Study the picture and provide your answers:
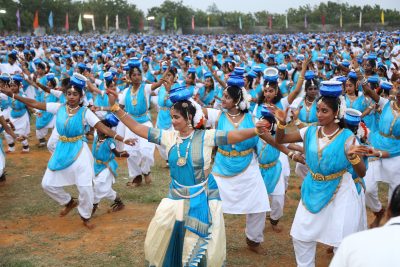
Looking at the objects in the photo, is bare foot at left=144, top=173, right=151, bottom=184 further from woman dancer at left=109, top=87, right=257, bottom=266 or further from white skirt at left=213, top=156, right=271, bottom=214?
woman dancer at left=109, top=87, right=257, bottom=266

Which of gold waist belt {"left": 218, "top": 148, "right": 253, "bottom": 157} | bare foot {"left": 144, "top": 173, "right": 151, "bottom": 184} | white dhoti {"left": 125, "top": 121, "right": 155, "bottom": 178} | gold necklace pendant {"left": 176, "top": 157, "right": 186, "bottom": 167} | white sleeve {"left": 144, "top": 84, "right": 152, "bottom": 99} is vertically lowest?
bare foot {"left": 144, "top": 173, "right": 151, "bottom": 184}

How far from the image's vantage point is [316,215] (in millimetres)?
4637

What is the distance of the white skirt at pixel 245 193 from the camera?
5.93 meters

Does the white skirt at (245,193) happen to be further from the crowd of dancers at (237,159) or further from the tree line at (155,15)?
the tree line at (155,15)

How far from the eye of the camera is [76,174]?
6.96 meters

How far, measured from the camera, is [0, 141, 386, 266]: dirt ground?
6.10 meters

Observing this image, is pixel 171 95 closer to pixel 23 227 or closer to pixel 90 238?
pixel 90 238

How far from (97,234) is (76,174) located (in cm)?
88

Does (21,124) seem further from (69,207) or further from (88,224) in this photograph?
(88,224)

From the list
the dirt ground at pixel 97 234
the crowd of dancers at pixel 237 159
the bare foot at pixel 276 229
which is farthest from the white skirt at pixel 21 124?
the bare foot at pixel 276 229

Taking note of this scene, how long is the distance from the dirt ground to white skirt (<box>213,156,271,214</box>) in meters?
0.66

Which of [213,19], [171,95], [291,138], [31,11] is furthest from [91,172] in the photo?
[213,19]

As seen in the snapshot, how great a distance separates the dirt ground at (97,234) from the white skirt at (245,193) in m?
0.66

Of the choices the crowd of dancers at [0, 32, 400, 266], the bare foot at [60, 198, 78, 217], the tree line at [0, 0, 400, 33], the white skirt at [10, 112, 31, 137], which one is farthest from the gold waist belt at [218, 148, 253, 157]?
the tree line at [0, 0, 400, 33]
